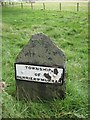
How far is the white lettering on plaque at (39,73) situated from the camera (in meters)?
4.31

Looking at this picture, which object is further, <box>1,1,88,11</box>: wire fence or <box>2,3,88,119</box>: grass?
<box>1,1,88,11</box>: wire fence

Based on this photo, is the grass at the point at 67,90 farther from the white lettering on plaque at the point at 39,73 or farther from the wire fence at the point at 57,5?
Answer: the wire fence at the point at 57,5

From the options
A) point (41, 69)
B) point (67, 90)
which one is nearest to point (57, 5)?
point (67, 90)

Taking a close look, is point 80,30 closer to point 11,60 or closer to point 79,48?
point 79,48

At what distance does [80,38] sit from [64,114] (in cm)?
599

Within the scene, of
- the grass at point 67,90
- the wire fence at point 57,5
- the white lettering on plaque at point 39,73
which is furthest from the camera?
the wire fence at point 57,5

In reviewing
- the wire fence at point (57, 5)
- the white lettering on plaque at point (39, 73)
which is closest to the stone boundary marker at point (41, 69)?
the white lettering on plaque at point (39, 73)

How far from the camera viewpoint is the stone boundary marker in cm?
432

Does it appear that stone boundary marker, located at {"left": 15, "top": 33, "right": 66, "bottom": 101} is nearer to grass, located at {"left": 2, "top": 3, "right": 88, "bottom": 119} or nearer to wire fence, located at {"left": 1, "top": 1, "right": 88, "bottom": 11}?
grass, located at {"left": 2, "top": 3, "right": 88, "bottom": 119}

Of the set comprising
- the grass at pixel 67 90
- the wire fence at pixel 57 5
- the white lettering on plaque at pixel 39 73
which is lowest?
the grass at pixel 67 90

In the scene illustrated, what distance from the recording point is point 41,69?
4340mm

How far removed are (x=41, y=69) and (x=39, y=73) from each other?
2.5 inches

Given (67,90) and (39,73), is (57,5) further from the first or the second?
(39,73)

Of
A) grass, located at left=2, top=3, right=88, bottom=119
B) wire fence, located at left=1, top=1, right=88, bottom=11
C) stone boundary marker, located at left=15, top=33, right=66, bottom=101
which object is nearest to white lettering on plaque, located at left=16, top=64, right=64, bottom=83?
stone boundary marker, located at left=15, top=33, right=66, bottom=101
